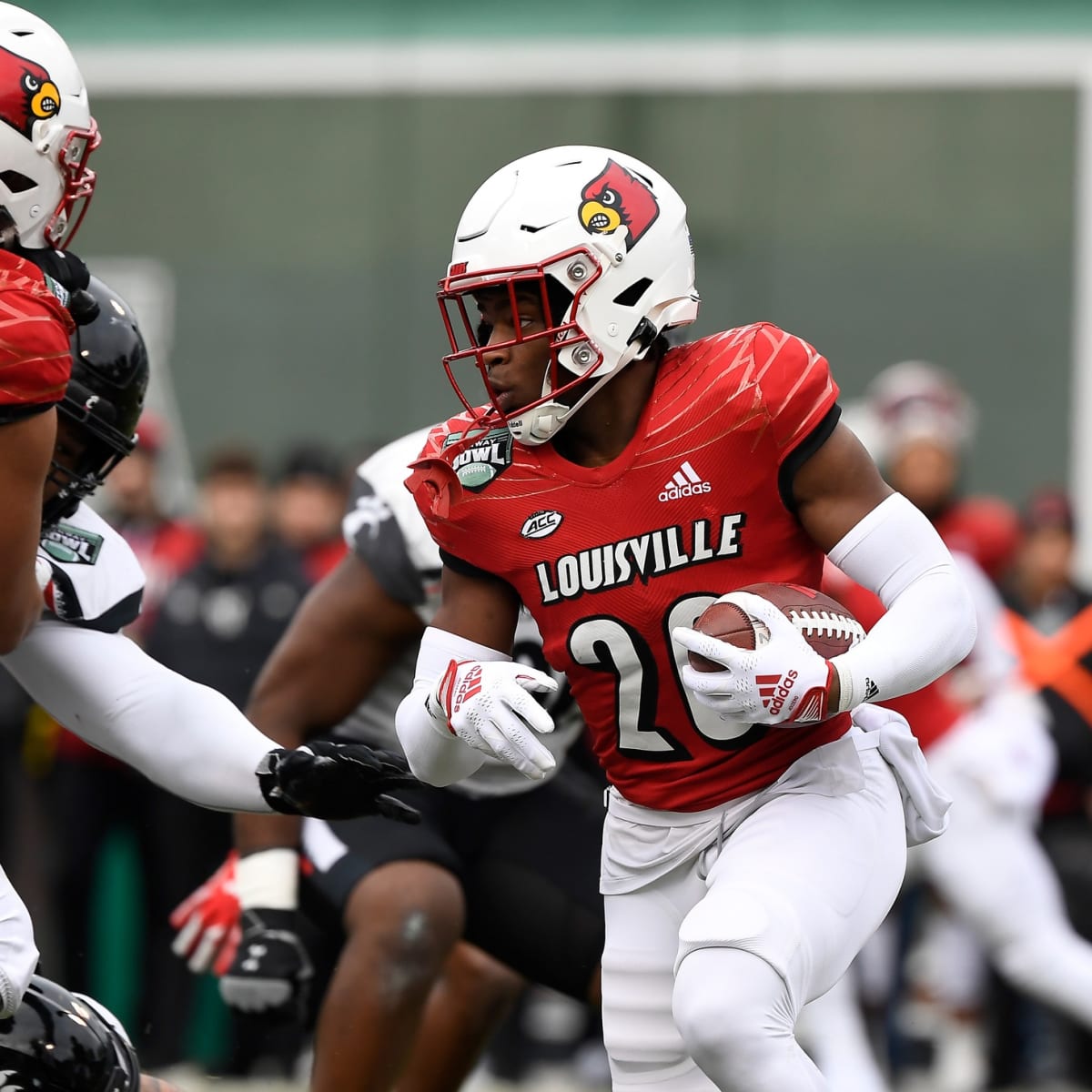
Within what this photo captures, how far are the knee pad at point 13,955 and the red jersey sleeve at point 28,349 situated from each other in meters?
0.69

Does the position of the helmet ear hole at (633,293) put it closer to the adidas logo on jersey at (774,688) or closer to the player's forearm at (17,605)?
the adidas logo on jersey at (774,688)

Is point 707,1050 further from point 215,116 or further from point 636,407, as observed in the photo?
point 215,116

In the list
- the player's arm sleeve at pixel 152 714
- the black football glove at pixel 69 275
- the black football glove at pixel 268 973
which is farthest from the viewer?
the black football glove at pixel 268 973

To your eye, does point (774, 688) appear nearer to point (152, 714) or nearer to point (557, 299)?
point (557, 299)

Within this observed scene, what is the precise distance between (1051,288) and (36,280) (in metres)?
7.13

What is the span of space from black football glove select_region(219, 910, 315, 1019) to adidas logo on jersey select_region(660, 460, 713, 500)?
3.99 ft

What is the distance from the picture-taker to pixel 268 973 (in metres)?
3.91

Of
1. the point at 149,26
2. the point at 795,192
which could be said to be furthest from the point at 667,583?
the point at 149,26

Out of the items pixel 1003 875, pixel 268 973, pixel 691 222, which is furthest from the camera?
pixel 691 222

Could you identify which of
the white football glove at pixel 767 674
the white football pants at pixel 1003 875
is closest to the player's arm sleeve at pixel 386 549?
the white football glove at pixel 767 674

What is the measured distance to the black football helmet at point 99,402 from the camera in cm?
349

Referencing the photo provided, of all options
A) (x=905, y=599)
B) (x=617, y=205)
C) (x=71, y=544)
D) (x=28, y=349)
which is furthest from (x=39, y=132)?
(x=905, y=599)

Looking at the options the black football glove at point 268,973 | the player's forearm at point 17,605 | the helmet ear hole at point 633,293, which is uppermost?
the helmet ear hole at point 633,293

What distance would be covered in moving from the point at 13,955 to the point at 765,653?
3.72 ft
